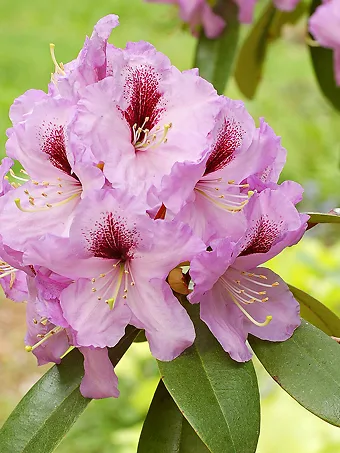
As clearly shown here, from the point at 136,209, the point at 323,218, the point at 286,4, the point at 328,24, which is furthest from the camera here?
the point at 286,4

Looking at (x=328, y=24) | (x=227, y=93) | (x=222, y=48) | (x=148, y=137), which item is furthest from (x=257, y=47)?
(x=227, y=93)

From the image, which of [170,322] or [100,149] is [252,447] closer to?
[170,322]

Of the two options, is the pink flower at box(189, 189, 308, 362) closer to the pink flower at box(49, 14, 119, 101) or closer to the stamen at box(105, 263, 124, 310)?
the stamen at box(105, 263, 124, 310)

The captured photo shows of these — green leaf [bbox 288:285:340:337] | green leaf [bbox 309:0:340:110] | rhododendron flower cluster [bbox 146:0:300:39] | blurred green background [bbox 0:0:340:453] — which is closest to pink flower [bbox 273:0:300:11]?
rhododendron flower cluster [bbox 146:0:300:39]

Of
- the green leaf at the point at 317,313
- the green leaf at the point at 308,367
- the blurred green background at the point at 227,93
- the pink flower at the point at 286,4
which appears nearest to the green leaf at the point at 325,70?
the pink flower at the point at 286,4

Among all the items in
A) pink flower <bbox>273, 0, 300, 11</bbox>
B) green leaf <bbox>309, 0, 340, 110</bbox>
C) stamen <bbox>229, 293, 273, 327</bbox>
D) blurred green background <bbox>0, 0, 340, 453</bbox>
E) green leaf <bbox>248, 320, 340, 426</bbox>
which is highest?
pink flower <bbox>273, 0, 300, 11</bbox>

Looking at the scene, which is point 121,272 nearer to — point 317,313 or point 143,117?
point 143,117

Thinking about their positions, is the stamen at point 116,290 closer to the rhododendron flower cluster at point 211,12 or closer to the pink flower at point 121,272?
the pink flower at point 121,272
